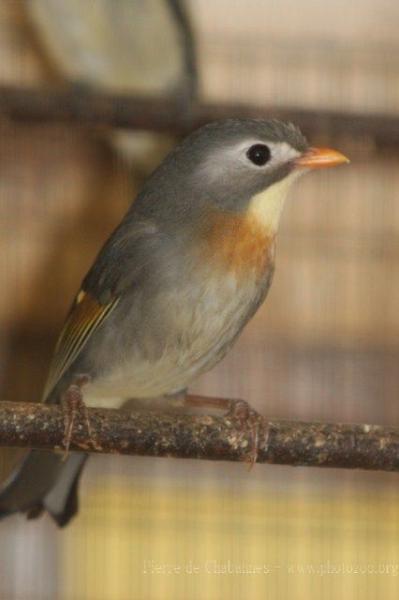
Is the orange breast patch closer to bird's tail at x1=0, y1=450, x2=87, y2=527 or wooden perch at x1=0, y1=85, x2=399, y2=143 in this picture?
bird's tail at x1=0, y1=450, x2=87, y2=527

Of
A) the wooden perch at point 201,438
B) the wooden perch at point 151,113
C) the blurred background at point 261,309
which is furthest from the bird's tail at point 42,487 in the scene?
the blurred background at point 261,309

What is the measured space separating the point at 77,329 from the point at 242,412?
0.91 ft

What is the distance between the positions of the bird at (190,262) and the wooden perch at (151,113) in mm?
630

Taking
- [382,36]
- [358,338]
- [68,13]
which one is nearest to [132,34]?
[68,13]

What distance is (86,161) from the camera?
274 centimetres

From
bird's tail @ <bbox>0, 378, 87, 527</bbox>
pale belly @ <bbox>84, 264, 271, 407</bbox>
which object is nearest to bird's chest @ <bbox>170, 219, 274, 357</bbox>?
pale belly @ <bbox>84, 264, 271, 407</bbox>

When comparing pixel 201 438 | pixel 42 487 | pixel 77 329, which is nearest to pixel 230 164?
pixel 77 329

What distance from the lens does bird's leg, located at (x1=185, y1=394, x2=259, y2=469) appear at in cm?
117

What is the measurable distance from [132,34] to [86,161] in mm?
348

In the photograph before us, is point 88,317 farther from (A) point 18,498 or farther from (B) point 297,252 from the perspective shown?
(B) point 297,252

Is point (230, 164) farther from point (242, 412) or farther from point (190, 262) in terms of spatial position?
point (242, 412)

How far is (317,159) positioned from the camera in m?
1.36

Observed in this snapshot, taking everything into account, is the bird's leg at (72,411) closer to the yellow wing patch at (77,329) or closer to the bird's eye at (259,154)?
the yellow wing patch at (77,329)

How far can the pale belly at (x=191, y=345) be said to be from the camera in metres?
1.34
